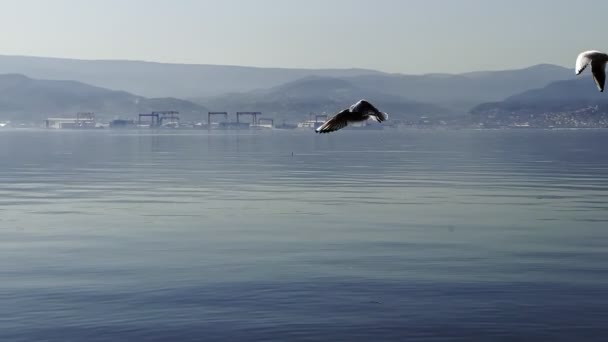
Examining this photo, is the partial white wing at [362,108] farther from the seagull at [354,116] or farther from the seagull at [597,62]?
the seagull at [597,62]

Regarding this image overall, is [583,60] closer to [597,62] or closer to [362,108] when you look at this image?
[597,62]

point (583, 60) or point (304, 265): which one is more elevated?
point (583, 60)

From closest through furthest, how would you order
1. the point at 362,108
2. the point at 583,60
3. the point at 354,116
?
1. the point at 583,60
2. the point at 354,116
3. the point at 362,108

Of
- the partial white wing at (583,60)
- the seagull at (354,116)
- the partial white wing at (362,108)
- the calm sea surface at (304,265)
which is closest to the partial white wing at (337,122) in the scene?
the seagull at (354,116)

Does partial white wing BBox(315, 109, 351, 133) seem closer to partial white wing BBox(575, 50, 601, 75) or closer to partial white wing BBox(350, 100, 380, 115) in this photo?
partial white wing BBox(350, 100, 380, 115)

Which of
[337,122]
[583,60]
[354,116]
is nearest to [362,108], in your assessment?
[354,116]

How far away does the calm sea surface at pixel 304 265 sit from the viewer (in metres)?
21.4

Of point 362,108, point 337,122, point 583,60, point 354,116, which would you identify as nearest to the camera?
point 583,60

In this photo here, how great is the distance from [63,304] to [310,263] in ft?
26.8

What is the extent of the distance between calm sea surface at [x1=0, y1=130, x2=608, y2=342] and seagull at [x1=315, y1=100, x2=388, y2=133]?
412 cm

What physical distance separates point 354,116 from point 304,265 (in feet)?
28.5

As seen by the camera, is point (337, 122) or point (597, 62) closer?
point (597, 62)

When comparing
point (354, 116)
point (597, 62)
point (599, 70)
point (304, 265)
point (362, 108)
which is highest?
point (597, 62)

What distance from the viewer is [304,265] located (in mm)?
28953
